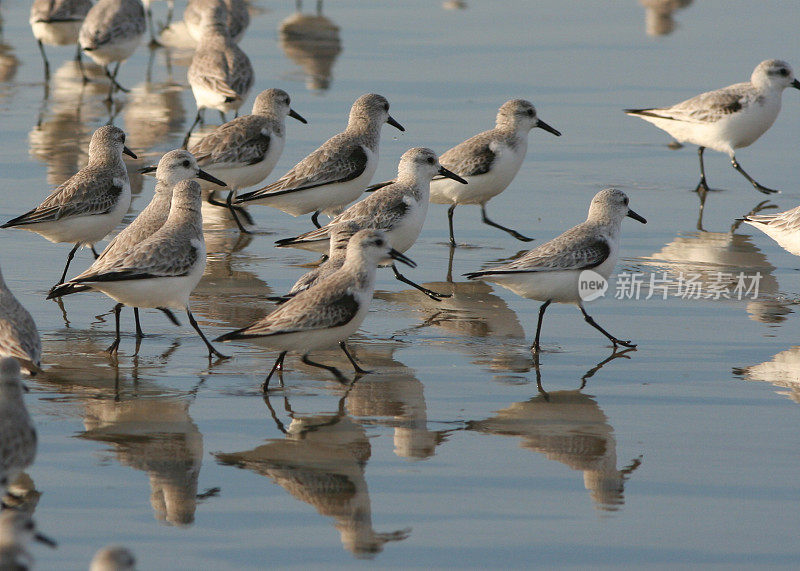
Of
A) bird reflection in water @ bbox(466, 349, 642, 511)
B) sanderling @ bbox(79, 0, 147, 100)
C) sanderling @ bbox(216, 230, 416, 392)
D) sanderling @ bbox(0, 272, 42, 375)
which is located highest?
sanderling @ bbox(79, 0, 147, 100)

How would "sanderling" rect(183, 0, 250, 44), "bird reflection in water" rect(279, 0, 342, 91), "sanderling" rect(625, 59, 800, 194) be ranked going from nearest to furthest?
"sanderling" rect(625, 59, 800, 194)
"bird reflection in water" rect(279, 0, 342, 91)
"sanderling" rect(183, 0, 250, 44)

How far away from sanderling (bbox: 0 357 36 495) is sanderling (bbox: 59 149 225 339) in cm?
229

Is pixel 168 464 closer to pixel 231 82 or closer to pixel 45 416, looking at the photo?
pixel 45 416

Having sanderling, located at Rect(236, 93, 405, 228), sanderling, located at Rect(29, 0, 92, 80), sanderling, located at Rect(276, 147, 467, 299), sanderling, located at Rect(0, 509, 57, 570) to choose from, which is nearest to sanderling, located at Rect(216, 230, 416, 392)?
sanderling, located at Rect(276, 147, 467, 299)

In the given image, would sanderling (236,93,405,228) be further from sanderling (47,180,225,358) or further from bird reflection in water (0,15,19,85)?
bird reflection in water (0,15,19,85)

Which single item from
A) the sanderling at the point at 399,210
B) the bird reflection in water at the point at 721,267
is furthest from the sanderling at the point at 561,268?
the bird reflection in water at the point at 721,267

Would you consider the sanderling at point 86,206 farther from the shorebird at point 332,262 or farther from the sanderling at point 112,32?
the sanderling at point 112,32

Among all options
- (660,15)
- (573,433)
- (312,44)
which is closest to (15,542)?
(573,433)

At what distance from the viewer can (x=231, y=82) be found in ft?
53.6

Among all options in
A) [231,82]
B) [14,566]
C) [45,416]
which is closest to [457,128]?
[231,82]

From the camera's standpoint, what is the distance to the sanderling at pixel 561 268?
9250 mm

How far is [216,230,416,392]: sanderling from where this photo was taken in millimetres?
7934

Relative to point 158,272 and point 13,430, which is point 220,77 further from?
point 13,430

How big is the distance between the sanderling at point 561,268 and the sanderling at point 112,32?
1126 cm
